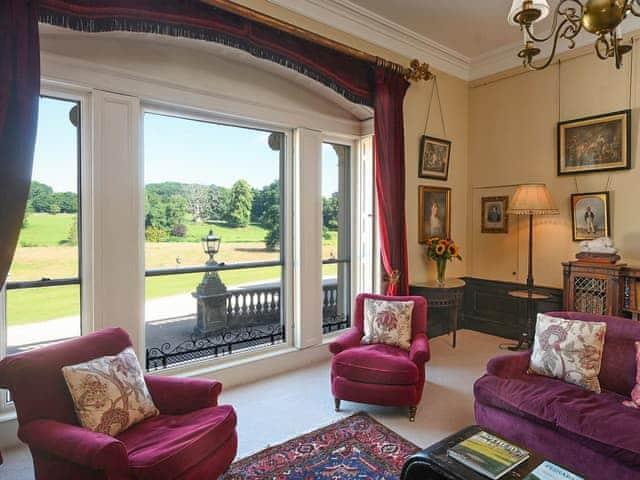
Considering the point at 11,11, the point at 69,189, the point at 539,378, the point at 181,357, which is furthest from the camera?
the point at 181,357

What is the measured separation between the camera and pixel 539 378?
2.49 metres

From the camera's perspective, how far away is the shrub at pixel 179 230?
3301 mm

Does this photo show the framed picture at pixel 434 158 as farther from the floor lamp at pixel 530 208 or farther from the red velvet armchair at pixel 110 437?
the red velvet armchair at pixel 110 437

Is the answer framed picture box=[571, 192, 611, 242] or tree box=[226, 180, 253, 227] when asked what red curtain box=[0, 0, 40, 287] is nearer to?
tree box=[226, 180, 253, 227]

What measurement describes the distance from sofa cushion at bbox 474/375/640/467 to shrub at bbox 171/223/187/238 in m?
2.60

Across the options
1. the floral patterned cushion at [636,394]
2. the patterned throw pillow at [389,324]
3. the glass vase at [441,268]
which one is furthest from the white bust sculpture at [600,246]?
the patterned throw pillow at [389,324]

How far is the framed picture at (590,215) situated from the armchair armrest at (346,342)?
110 inches

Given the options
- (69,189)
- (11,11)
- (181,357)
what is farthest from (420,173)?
(11,11)

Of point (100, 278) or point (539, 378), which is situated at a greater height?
point (100, 278)

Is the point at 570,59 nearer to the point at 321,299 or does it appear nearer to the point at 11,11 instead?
the point at 321,299

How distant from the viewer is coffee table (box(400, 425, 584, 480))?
1.50m

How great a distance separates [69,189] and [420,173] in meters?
3.60

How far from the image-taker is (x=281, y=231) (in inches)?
156

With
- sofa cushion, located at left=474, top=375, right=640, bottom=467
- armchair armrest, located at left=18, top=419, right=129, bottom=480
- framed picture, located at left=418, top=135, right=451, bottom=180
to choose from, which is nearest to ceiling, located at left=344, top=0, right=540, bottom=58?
framed picture, located at left=418, top=135, right=451, bottom=180
